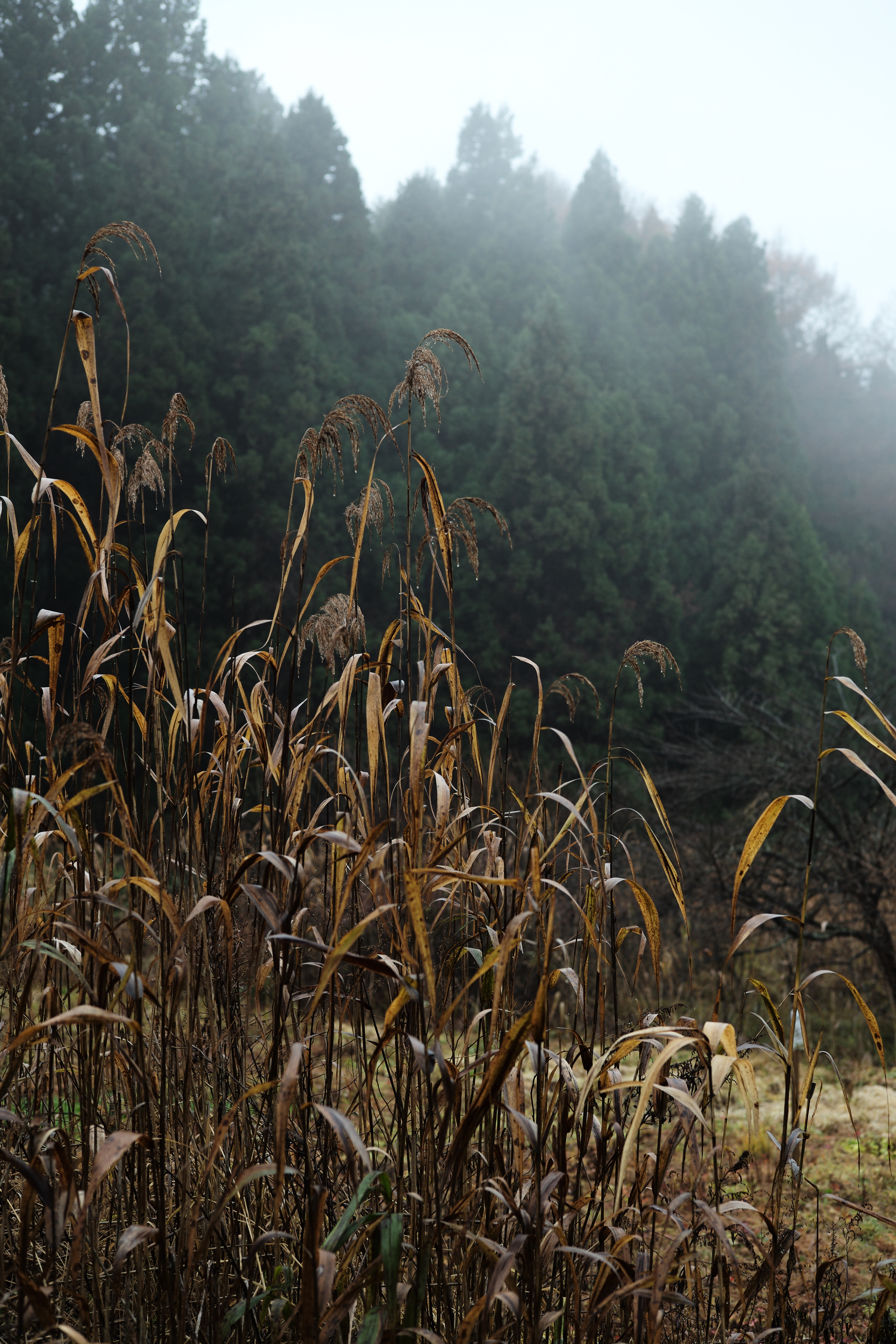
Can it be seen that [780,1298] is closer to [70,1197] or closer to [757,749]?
[70,1197]

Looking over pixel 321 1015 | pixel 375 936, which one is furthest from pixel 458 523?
pixel 375 936

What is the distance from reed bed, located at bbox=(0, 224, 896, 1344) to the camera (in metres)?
0.76

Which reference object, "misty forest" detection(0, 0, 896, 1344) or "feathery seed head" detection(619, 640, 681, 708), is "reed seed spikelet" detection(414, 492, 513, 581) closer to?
"misty forest" detection(0, 0, 896, 1344)

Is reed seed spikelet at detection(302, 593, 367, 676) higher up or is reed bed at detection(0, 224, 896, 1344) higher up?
reed seed spikelet at detection(302, 593, 367, 676)

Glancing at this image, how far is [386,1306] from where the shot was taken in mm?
708

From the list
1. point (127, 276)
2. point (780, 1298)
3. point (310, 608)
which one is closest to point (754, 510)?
point (310, 608)

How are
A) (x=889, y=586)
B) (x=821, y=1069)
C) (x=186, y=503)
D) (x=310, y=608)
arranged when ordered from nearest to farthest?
(x=821, y=1069), (x=310, y=608), (x=186, y=503), (x=889, y=586)

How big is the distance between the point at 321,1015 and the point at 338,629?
66 centimetres

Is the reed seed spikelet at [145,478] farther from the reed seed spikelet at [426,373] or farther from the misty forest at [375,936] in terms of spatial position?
the reed seed spikelet at [426,373]

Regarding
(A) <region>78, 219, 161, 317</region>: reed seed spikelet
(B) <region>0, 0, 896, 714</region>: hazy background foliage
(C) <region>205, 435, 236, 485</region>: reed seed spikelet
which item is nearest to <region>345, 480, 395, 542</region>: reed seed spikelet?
(C) <region>205, 435, 236, 485</region>: reed seed spikelet

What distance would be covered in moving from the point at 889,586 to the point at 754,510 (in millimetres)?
5110

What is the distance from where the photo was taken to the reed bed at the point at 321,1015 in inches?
29.8

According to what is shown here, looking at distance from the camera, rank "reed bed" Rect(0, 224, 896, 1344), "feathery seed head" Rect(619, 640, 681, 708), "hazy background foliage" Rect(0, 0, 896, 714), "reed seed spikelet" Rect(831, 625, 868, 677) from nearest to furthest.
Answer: "reed bed" Rect(0, 224, 896, 1344) < "reed seed spikelet" Rect(831, 625, 868, 677) < "feathery seed head" Rect(619, 640, 681, 708) < "hazy background foliage" Rect(0, 0, 896, 714)

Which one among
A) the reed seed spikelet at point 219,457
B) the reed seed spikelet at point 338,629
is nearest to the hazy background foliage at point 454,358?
the reed seed spikelet at point 219,457
